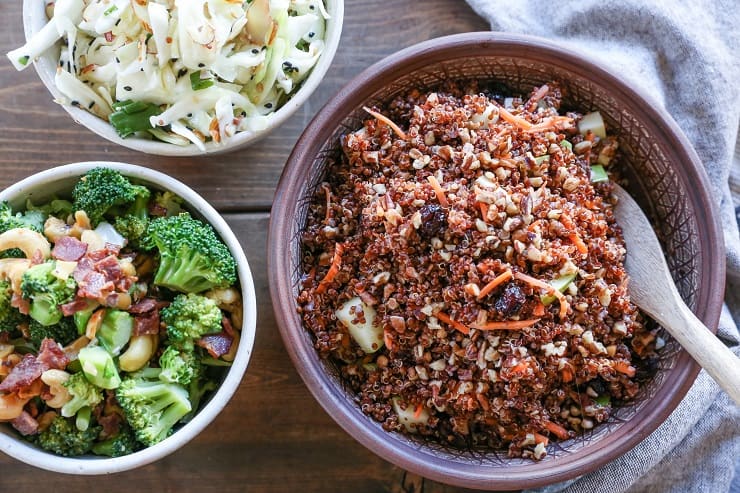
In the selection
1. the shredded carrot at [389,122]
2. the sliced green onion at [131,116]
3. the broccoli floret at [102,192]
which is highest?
the shredded carrot at [389,122]

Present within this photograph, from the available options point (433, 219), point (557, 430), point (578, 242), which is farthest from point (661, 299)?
point (433, 219)

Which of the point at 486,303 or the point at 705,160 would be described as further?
the point at 705,160

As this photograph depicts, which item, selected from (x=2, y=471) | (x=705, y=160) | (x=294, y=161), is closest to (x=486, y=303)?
(x=294, y=161)

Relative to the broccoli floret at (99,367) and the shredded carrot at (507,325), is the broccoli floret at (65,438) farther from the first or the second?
the shredded carrot at (507,325)

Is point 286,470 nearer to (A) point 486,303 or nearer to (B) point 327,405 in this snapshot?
(B) point 327,405

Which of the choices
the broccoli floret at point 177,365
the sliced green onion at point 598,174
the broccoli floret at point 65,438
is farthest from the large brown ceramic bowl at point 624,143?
the broccoli floret at point 65,438

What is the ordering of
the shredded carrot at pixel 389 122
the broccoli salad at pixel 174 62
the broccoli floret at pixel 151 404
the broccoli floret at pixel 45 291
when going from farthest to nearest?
1. the shredded carrot at pixel 389 122
2. the broccoli salad at pixel 174 62
3. the broccoli floret at pixel 151 404
4. the broccoli floret at pixel 45 291

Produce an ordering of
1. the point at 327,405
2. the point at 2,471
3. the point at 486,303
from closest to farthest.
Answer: the point at 486,303 → the point at 327,405 → the point at 2,471
